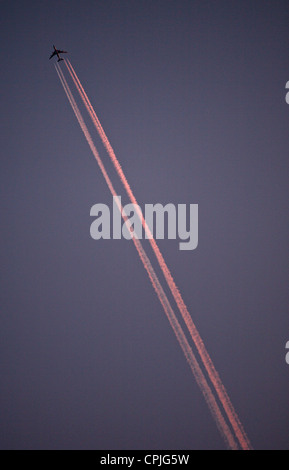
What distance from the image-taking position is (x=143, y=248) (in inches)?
372

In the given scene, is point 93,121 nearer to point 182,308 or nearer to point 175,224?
point 175,224

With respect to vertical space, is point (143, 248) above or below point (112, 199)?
below

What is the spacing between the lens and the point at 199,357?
901 centimetres

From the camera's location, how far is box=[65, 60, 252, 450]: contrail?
8.59 meters

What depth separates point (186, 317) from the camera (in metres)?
9.21

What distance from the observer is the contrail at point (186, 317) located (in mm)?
8594
